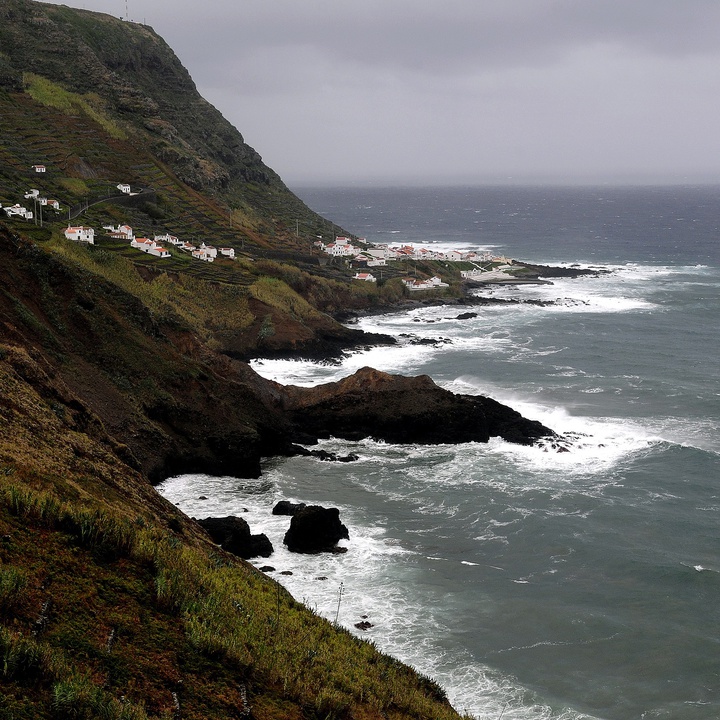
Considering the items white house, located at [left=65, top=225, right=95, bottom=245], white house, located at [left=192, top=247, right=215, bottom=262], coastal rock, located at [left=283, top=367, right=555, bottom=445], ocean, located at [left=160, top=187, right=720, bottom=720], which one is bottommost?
ocean, located at [left=160, top=187, right=720, bottom=720]

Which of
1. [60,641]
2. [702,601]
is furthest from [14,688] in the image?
[702,601]

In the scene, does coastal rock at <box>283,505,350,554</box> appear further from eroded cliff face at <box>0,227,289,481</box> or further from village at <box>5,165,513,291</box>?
village at <box>5,165,513,291</box>

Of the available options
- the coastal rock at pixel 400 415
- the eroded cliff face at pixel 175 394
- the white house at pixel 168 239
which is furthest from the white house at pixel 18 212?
the coastal rock at pixel 400 415

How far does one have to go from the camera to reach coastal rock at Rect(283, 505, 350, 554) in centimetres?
3112

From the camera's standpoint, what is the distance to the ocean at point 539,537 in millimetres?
24359

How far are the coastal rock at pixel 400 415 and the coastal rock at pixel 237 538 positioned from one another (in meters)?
14.0

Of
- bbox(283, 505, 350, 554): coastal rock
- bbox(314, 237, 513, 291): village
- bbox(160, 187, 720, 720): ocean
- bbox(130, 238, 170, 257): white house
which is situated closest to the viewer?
bbox(160, 187, 720, 720): ocean

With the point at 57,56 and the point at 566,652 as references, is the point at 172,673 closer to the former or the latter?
the point at 566,652

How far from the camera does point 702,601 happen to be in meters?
29.5

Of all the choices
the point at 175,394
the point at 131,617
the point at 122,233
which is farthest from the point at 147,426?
the point at 122,233

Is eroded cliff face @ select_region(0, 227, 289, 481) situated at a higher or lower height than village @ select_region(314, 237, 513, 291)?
lower

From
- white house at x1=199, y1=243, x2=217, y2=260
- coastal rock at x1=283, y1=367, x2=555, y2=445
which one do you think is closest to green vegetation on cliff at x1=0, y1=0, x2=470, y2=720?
coastal rock at x1=283, y1=367, x2=555, y2=445

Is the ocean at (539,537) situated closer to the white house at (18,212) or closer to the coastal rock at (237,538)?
the coastal rock at (237,538)

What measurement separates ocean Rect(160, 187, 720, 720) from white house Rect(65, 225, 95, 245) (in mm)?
22261
